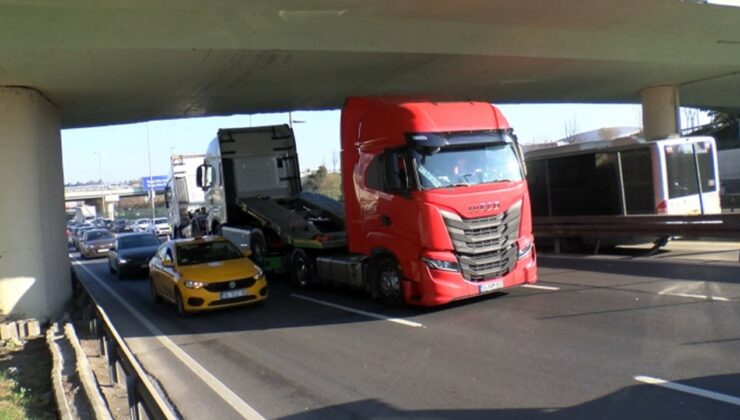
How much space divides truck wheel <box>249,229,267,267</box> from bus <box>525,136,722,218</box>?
8676 millimetres

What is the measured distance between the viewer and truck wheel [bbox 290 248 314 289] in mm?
13398

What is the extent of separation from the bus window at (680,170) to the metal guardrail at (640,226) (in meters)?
1.59

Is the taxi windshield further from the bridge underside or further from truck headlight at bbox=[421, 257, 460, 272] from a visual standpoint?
truck headlight at bbox=[421, 257, 460, 272]

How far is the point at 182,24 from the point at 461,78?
25.9 feet

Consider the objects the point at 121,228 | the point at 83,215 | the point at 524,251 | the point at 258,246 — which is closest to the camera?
the point at 524,251

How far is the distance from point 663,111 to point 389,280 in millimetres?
14304

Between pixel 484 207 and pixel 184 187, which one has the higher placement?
pixel 184 187

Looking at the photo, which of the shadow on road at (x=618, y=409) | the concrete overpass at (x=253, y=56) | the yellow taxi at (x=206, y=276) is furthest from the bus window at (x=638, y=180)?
the shadow on road at (x=618, y=409)

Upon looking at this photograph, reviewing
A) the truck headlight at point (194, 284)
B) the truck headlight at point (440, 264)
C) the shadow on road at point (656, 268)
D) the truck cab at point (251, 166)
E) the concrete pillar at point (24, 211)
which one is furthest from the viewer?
the truck cab at point (251, 166)

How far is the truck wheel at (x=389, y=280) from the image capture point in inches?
398

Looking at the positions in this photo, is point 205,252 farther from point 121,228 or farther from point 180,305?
point 121,228

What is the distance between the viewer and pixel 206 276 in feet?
37.7

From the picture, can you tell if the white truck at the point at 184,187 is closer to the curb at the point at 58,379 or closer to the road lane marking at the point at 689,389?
the curb at the point at 58,379

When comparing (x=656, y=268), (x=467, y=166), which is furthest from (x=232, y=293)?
(x=656, y=268)
